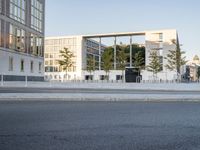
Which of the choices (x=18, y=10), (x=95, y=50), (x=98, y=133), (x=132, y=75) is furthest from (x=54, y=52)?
(x=98, y=133)

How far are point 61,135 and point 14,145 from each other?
1.32m

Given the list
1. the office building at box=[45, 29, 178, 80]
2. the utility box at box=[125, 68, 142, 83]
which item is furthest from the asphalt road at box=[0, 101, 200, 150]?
the office building at box=[45, 29, 178, 80]

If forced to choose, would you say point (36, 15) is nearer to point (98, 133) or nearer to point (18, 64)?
point (18, 64)

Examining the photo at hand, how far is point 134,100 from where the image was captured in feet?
60.0

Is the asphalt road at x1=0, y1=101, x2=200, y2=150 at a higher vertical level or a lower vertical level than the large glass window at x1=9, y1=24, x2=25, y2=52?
lower

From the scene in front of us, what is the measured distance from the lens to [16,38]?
5325 cm

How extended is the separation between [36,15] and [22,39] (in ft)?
26.9

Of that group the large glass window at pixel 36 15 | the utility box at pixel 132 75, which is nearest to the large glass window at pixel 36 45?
the large glass window at pixel 36 15

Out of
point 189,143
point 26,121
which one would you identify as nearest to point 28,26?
point 26,121

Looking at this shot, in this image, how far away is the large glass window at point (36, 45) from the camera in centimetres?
5972

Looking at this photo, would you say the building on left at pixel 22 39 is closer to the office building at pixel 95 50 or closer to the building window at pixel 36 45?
the building window at pixel 36 45

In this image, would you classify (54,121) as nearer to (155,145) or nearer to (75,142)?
(75,142)

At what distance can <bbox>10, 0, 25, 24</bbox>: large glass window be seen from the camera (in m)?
51.7

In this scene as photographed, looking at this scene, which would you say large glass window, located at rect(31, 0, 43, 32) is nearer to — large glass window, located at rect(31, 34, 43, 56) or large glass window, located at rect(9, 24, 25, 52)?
large glass window, located at rect(31, 34, 43, 56)
